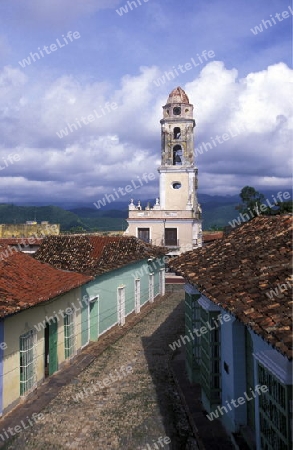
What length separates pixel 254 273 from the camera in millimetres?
6266

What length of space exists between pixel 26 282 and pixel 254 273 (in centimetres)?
584

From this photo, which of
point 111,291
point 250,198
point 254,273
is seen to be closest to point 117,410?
point 254,273

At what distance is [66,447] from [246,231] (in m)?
5.50

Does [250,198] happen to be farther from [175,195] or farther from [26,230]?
[26,230]

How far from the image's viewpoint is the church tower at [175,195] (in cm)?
3303

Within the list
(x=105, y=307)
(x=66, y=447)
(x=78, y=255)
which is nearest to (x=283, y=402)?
(x=66, y=447)

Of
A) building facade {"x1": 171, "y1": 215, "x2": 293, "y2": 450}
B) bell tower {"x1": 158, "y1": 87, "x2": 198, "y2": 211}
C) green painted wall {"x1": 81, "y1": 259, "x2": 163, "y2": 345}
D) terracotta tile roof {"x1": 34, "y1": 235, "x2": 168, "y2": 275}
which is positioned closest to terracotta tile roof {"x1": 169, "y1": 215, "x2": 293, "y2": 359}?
building facade {"x1": 171, "y1": 215, "x2": 293, "y2": 450}

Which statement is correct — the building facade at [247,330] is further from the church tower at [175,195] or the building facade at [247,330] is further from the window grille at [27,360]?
the church tower at [175,195]

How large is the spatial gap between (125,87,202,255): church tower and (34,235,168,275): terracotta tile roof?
1327cm

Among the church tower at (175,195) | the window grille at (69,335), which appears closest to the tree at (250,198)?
the church tower at (175,195)

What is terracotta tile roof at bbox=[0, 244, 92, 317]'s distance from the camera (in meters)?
8.35

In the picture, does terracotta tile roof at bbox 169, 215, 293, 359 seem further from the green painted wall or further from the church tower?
the church tower

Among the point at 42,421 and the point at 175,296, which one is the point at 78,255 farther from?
the point at 175,296

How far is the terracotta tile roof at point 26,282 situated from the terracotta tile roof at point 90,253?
1.96 m
